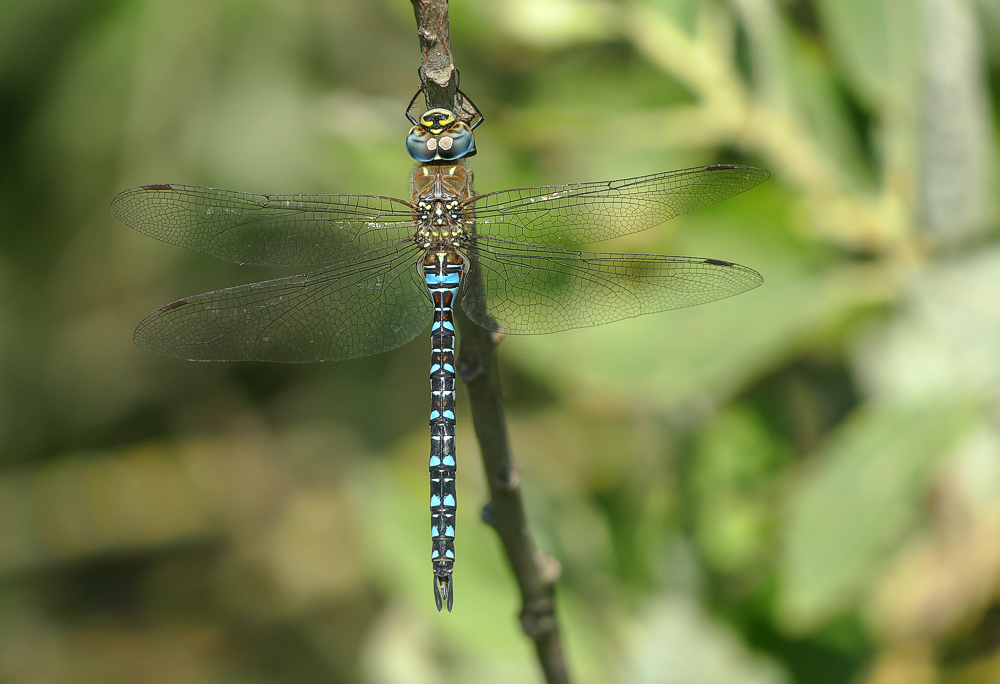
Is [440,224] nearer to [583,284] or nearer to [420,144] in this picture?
[420,144]

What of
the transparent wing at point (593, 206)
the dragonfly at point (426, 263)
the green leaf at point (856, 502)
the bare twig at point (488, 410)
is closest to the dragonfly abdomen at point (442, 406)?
the dragonfly at point (426, 263)

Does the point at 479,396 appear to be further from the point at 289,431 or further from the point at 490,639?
the point at 289,431

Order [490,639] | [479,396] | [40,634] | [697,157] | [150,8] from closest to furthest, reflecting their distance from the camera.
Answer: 1. [479,396]
2. [490,639]
3. [697,157]
4. [150,8]
5. [40,634]

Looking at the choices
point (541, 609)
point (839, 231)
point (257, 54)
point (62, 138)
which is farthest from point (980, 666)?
point (62, 138)

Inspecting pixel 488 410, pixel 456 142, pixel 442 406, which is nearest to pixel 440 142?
pixel 456 142

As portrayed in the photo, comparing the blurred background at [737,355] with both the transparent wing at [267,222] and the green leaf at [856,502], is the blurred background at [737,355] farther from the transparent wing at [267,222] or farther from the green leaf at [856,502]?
the transparent wing at [267,222]
